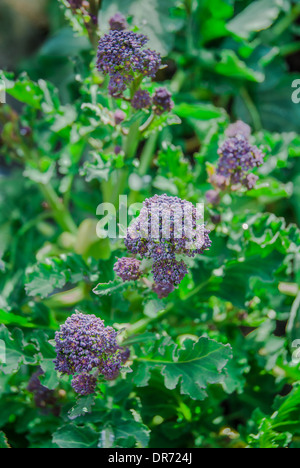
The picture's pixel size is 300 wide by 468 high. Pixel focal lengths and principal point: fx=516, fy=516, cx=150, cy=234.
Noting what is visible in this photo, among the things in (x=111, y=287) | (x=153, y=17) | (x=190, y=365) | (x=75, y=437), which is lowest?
(x=75, y=437)

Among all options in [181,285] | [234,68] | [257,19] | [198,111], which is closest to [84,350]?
[181,285]

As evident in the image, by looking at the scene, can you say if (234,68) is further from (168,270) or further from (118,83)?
(168,270)

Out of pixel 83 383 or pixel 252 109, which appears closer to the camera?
pixel 83 383

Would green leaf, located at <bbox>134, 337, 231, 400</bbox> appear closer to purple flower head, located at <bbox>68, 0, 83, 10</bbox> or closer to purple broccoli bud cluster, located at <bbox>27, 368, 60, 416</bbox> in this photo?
purple broccoli bud cluster, located at <bbox>27, 368, 60, 416</bbox>

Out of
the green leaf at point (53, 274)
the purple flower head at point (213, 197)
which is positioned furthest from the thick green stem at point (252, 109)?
the green leaf at point (53, 274)

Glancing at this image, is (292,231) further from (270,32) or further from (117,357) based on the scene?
(270,32)

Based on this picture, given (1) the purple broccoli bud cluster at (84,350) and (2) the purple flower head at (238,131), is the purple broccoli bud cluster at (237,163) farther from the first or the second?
(1) the purple broccoli bud cluster at (84,350)
